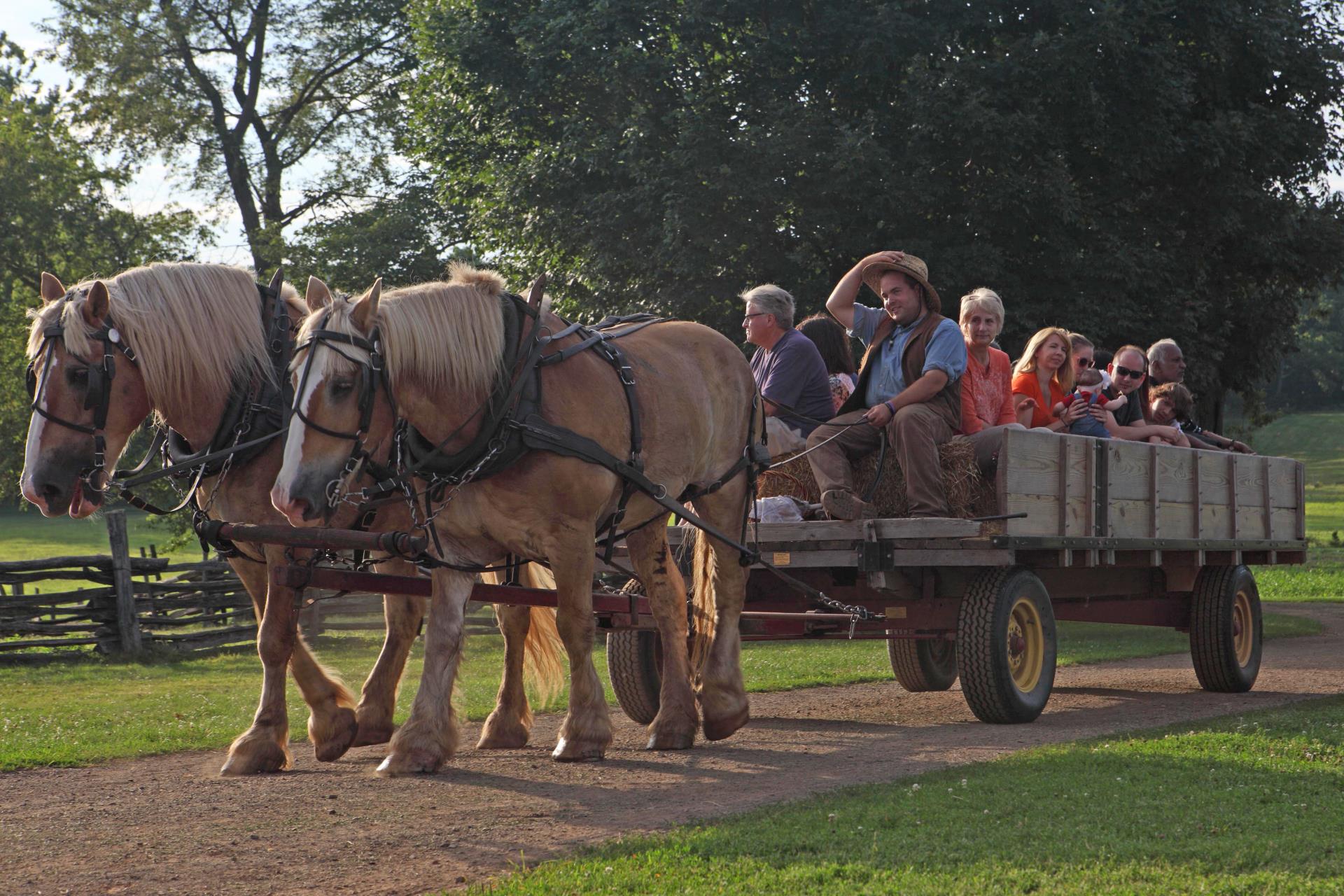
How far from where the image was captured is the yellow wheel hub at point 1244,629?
10.0 metres

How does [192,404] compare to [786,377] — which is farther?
[786,377]

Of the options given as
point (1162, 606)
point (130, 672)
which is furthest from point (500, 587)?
point (130, 672)

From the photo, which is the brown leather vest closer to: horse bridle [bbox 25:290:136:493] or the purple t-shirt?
the purple t-shirt

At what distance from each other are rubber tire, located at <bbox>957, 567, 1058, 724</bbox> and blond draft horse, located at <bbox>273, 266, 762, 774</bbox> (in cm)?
122

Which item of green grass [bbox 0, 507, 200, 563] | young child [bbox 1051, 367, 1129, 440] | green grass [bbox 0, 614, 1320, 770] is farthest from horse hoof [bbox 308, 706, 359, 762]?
green grass [bbox 0, 507, 200, 563]

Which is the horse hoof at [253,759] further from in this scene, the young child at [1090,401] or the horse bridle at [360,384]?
the young child at [1090,401]

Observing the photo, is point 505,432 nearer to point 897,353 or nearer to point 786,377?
point 897,353

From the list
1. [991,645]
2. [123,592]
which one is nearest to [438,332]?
[991,645]

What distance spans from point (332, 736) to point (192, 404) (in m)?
1.69

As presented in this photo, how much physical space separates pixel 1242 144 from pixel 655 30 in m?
6.89

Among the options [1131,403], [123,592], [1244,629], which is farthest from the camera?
[123,592]

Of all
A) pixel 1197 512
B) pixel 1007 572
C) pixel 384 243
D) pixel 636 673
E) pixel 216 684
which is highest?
pixel 384 243

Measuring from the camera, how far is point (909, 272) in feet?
26.0

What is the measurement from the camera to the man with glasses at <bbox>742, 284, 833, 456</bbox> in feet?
27.8
